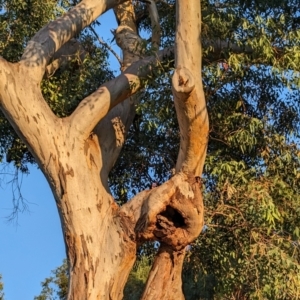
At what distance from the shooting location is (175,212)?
23.1 ft

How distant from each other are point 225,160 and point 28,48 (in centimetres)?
277

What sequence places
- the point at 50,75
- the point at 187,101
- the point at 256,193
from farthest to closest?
the point at 50,75, the point at 256,193, the point at 187,101

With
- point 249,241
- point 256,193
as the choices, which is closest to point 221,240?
point 249,241

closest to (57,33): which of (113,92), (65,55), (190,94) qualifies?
(113,92)

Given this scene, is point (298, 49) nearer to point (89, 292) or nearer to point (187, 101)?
point (187, 101)

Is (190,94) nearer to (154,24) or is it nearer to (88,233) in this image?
(88,233)

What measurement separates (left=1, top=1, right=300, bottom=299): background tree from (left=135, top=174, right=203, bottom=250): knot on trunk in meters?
0.99

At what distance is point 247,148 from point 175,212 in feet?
5.84

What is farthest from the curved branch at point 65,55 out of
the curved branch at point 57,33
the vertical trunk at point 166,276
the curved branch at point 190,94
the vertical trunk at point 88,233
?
the vertical trunk at point 166,276

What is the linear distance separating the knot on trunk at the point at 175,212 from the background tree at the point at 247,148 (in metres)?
0.99

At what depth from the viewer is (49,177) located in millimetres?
7457

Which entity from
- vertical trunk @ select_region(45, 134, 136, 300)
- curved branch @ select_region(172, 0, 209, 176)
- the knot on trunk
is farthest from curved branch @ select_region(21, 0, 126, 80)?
the knot on trunk

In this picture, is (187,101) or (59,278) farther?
(59,278)

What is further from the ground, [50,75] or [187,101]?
[50,75]
